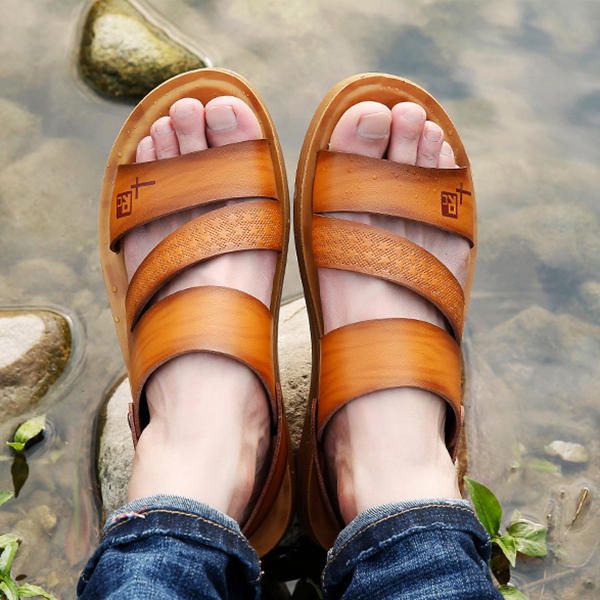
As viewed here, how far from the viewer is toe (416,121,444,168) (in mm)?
1941

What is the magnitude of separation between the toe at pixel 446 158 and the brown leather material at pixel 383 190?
5 cm

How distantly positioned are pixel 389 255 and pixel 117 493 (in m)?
0.81

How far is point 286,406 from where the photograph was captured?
6.39ft

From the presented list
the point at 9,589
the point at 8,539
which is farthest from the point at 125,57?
the point at 9,589

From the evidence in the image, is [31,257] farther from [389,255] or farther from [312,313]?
[389,255]

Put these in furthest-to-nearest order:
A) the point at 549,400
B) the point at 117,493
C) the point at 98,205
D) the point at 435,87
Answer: the point at 435,87 → the point at 98,205 → the point at 549,400 → the point at 117,493

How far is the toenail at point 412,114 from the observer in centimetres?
190

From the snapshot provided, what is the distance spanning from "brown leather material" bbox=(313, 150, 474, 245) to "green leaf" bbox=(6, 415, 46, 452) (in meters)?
0.81

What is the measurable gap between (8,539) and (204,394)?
52 centimetres

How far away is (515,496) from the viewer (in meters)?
1.87

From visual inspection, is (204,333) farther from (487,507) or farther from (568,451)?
(568,451)

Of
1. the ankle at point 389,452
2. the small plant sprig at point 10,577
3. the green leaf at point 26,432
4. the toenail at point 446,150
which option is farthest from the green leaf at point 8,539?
the toenail at point 446,150

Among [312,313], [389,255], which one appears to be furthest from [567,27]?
[312,313]

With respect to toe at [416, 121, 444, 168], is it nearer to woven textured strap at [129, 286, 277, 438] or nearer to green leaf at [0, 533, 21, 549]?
woven textured strap at [129, 286, 277, 438]
